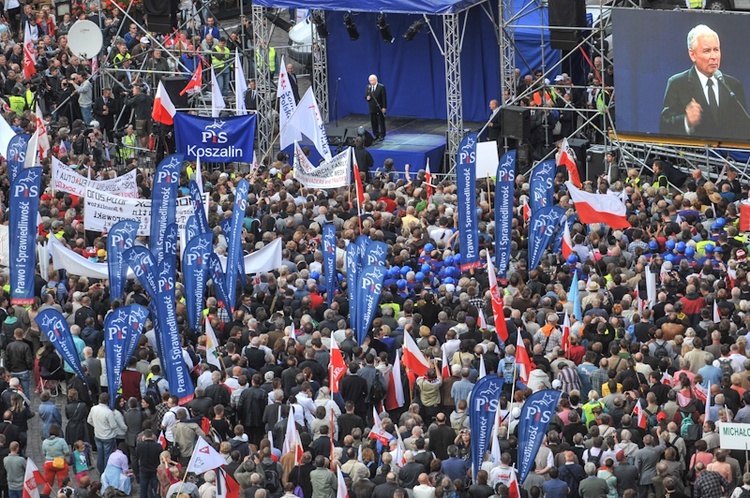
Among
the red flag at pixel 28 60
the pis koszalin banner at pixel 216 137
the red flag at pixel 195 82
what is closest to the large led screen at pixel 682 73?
the pis koszalin banner at pixel 216 137

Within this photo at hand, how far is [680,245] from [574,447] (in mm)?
7102

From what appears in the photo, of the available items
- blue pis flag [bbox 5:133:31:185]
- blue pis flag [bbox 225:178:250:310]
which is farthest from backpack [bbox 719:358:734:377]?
blue pis flag [bbox 5:133:31:185]

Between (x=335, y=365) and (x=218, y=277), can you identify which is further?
(x=218, y=277)

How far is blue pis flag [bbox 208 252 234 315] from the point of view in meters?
28.4

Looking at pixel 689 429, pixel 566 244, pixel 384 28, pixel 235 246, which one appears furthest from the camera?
pixel 384 28

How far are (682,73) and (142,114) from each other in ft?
34.6

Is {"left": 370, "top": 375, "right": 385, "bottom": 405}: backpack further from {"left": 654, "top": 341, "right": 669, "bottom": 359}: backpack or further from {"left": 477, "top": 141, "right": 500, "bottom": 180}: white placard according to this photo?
{"left": 477, "top": 141, "right": 500, "bottom": 180}: white placard

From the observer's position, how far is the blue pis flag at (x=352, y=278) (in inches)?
1084

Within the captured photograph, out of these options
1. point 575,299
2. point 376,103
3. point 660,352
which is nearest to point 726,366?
point 660,352

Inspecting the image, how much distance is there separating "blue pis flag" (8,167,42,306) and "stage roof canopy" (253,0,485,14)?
33.6 ft

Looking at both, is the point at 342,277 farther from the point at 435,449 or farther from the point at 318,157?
the point at 318,157

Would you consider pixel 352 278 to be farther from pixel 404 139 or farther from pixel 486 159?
pixel 404 139

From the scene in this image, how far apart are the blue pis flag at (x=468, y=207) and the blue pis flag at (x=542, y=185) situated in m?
1.03

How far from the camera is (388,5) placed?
37125 millimetres
